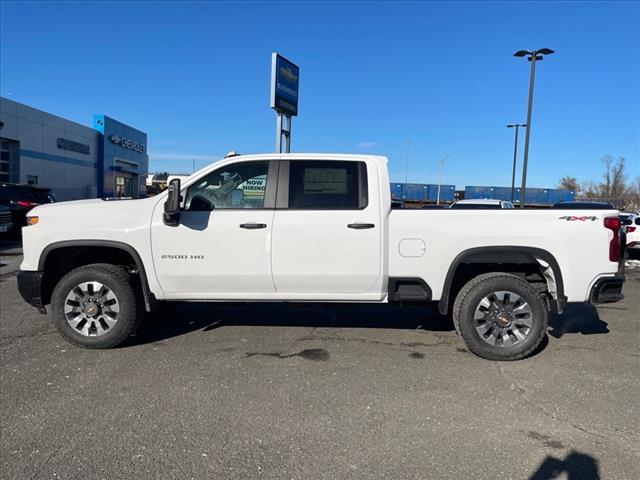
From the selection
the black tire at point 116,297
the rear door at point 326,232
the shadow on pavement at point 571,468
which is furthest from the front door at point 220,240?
the shadow on pavement at point 571,468

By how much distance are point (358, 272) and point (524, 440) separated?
2.15 meters

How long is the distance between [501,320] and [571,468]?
2002 millimetres

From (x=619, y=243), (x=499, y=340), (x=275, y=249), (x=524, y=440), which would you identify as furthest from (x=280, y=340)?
(x=619, y=243)

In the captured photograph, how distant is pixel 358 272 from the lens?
4.97 metres

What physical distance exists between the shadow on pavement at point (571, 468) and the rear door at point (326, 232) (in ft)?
7.53

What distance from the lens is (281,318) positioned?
255 inches

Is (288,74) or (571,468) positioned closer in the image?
(571,468)

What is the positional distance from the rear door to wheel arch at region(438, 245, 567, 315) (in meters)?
0.71

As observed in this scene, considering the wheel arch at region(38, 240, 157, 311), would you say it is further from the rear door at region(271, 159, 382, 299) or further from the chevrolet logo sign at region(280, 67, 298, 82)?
the chevrolet logo sign at region(280, 67, 298, 82)

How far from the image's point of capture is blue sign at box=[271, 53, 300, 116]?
17.7m

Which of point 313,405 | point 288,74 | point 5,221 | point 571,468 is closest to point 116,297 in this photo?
point 313,405

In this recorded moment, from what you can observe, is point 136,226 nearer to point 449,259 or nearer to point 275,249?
point 275,249

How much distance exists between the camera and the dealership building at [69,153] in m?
27.6

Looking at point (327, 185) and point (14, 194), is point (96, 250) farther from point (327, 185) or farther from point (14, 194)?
point (14, 194)
